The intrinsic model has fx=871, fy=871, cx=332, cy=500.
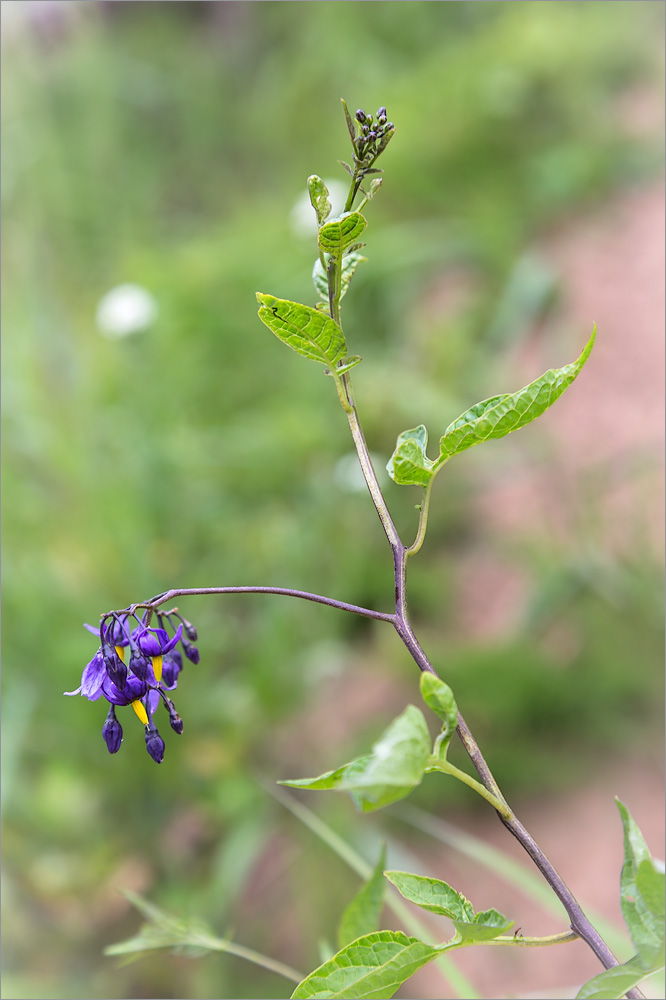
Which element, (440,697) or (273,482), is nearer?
(440,697)

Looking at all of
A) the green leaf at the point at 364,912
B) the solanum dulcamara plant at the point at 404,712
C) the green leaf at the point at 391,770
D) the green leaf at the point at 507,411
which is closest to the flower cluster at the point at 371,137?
the solanum dulcamara plant at the point at 404,712

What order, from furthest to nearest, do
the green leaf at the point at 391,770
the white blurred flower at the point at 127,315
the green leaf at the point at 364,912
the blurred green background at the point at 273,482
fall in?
the white blurred flower at the point at 127,315, the blurred green background at the point at 273,482, the green leaf at the point at 364,912, the green leaf at the point at 391,770

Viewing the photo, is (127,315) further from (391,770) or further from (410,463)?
(391,770)

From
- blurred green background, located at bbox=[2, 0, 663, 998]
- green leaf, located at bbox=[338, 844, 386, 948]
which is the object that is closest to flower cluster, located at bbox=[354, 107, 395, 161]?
green leaf, located at bbox=[338, 844, 386, 948]

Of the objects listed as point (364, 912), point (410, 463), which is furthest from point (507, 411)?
point (364, 912)

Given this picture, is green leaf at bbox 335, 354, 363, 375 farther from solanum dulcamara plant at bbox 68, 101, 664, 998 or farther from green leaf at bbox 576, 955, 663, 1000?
green leaf at bbox 576, 955, 663, 1000

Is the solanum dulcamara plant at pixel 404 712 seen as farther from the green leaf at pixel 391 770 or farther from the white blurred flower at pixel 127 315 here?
the white blurred flower at pixel 127 315
